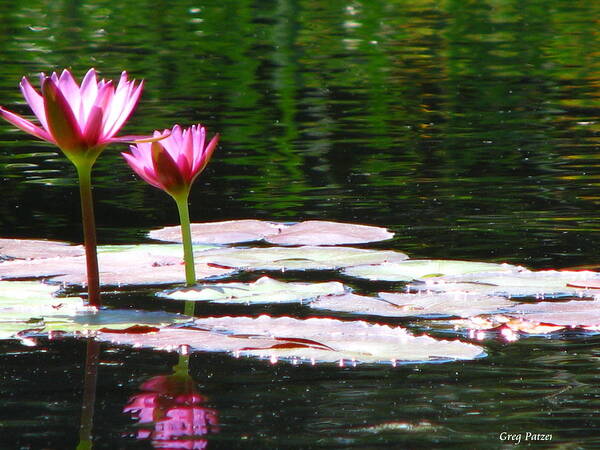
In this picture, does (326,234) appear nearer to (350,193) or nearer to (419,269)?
(419,269)

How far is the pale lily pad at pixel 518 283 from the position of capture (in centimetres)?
261

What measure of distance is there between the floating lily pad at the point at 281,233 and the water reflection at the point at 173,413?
4.07 feet

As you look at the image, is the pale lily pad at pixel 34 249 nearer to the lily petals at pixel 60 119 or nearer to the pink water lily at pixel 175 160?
the pink water lily at pixel 175 160

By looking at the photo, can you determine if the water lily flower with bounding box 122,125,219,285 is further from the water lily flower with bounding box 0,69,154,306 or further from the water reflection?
the water reflection

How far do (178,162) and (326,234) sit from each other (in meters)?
0.76

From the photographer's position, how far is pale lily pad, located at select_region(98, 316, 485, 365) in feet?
6.92

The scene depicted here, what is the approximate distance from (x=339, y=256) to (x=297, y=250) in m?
0.13

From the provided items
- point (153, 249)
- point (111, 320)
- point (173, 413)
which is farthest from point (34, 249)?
point (173, 413)

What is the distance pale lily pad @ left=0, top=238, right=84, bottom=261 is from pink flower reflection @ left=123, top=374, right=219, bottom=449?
1168mm

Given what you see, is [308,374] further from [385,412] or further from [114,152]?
[114,152]

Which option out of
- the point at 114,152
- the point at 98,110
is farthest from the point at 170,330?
the point at 114,152

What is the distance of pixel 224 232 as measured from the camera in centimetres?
346

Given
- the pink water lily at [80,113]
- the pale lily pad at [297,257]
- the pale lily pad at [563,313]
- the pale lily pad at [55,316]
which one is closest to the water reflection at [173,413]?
the pale lily pad at [55,316]

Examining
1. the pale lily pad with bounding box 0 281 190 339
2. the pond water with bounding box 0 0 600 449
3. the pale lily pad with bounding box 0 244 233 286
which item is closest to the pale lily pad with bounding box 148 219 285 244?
the pond water with bounding box 0 0 600 449
